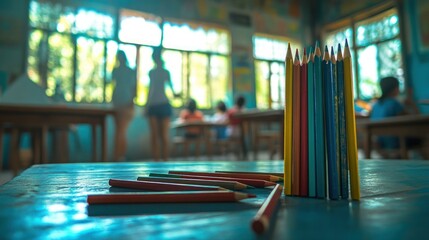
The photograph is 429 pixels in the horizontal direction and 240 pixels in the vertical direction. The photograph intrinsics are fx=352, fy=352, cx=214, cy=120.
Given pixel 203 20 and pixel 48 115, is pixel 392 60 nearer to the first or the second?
pixel 203 20

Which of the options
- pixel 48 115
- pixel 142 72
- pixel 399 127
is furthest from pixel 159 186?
pixel 142 72

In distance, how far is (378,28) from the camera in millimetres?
6848

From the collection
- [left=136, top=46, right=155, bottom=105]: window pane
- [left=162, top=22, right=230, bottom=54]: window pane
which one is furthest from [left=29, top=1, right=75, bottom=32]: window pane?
[left=162, top=22, right=230, bottom=54]: window pane

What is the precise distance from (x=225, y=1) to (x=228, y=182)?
23.3ft

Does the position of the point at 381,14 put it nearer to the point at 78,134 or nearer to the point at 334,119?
the point at 78,134

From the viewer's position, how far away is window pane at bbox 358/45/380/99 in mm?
6887

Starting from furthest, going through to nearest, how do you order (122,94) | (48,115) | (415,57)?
(415,57)
(122,94)
(48,115)

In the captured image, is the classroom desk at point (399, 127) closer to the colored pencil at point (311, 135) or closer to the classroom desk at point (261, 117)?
the classroom desk at point (261, 117)

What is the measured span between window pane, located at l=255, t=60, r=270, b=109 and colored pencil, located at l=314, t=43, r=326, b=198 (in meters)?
7.03

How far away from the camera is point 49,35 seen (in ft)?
18.0

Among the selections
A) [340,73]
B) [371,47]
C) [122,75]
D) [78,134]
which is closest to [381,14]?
[371,47]

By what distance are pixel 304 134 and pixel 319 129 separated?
0.02 metres

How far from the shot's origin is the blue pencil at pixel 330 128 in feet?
1.39

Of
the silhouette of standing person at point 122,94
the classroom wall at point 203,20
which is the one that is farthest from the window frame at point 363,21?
the silhouette of standing person at point 122,94
